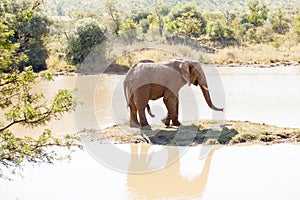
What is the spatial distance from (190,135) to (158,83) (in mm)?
1551

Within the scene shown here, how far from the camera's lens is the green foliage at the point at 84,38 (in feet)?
90.6

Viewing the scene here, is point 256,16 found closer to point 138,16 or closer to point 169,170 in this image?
point 138,16

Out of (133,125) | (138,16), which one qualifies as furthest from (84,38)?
(138,16)

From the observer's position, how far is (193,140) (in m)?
10.8

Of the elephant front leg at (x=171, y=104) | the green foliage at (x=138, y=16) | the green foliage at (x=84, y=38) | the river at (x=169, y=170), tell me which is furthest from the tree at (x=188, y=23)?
the elephant front leg at (x=171, y=104)

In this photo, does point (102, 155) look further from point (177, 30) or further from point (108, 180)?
point (177, 30)

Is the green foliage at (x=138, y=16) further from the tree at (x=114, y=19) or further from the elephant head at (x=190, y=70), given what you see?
the elephant head at (x=190, y=70)

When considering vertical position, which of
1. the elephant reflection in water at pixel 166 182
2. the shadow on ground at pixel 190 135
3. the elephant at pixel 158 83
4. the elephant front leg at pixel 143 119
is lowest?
the elephant reflection in water at pixel 166 182

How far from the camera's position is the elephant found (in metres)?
11.6

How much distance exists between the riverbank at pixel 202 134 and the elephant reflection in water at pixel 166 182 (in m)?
0.74

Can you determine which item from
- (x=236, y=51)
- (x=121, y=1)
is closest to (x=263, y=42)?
(x=236, y=51)

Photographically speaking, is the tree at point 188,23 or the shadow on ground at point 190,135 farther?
the tree at point 188,23

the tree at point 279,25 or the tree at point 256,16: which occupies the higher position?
the tree at point 256,16

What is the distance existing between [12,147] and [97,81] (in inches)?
719
